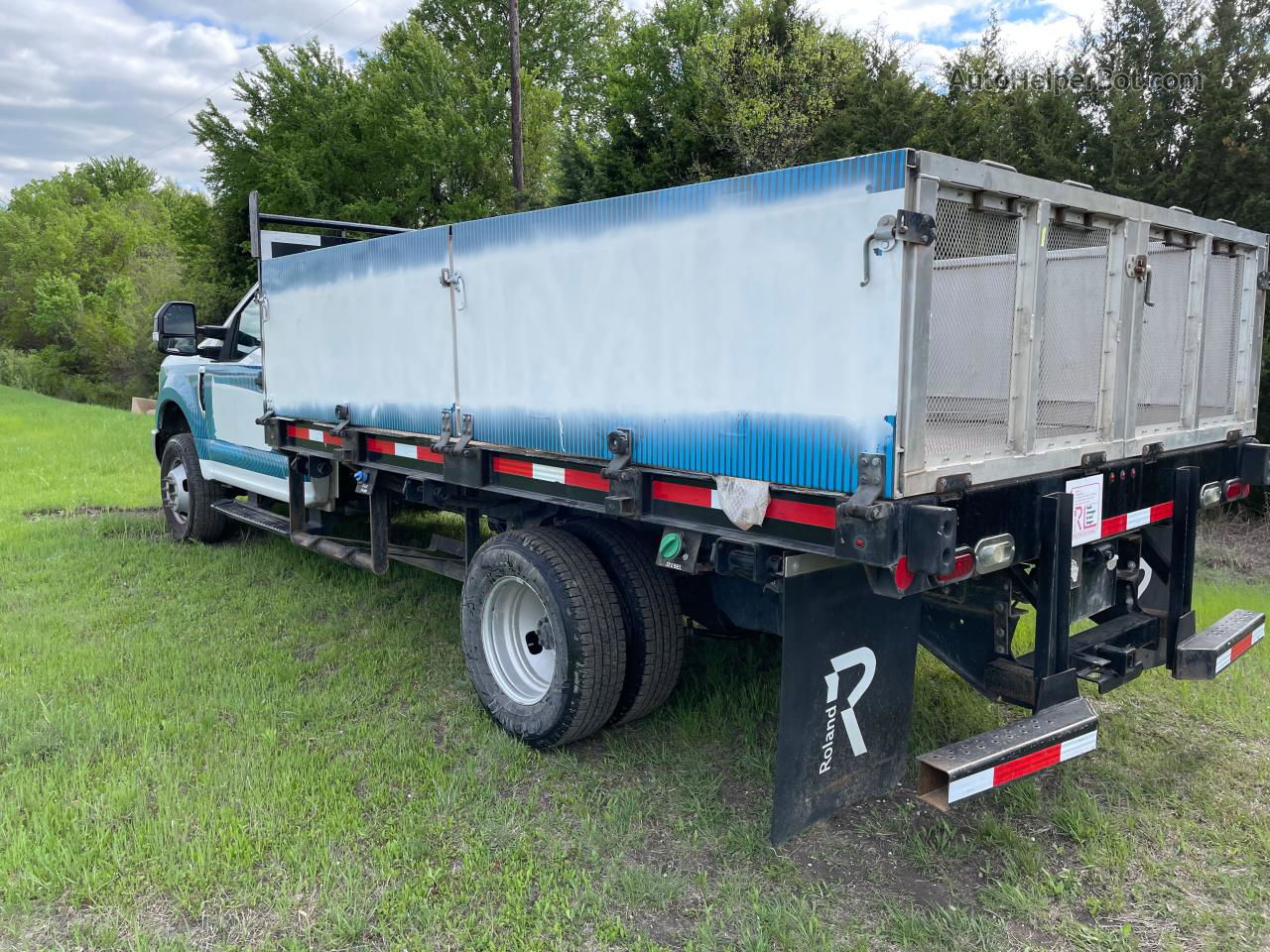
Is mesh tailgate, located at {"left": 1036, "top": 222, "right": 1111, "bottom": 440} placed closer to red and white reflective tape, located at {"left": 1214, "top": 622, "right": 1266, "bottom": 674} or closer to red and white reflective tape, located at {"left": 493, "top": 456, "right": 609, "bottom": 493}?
red and white reflective tape, located at {"left": 1214, "top": 622, "right": 1266, "bottom": 674}

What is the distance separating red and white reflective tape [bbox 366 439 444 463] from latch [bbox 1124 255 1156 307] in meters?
2.83

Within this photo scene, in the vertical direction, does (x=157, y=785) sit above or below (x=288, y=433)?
below

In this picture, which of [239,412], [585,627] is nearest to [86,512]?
[239,412]

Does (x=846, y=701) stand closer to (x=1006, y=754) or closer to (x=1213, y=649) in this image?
(x=1006, y=754)

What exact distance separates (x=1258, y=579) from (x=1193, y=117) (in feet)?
21.6

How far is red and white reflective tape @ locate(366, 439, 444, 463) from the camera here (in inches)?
174

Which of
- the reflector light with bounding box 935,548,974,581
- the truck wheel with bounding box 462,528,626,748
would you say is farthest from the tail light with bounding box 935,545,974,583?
the truck wheel with bounding box 462,528,626,748

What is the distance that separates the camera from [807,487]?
2859 millimetres

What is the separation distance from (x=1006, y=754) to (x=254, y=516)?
5225mm

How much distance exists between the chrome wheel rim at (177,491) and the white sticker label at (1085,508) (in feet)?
21.4

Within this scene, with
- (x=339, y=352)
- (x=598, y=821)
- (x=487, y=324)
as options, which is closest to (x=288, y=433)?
(x=339, y=352)

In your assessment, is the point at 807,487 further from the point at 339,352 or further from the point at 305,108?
the point at 305,108

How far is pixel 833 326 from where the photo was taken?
2.76 m

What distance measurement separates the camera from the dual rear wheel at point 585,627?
374 centimetres
